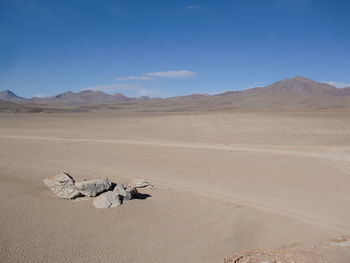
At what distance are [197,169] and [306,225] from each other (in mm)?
5083

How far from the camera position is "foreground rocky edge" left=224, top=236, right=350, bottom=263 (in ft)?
14.6

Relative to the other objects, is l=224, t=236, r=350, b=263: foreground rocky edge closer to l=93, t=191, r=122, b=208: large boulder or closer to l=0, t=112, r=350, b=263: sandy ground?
l=0, t=112, r=350, b=263: sandy ground

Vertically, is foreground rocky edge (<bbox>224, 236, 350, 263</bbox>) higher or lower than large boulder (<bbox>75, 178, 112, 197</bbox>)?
lower

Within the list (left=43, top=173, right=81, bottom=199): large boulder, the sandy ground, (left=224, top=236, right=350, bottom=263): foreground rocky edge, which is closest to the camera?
(left=224, top=236, right=350, bottom=263): foreground rocky edge

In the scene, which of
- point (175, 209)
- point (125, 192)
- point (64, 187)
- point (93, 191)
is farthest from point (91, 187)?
point (175, 209)

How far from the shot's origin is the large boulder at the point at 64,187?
6779 millimetres

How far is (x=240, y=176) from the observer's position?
10.0 metres

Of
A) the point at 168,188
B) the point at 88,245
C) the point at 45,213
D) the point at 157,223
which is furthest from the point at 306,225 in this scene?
the point at 45,213

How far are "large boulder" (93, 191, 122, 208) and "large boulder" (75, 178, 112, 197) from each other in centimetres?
35

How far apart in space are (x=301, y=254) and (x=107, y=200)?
3694mm

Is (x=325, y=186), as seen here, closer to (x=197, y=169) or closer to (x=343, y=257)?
(x=197, y=169)

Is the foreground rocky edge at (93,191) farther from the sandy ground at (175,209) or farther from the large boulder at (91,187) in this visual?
the sandy ground at (175,209)

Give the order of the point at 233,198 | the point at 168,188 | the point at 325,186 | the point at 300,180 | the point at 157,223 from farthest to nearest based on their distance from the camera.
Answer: the point at 300,180
the point at 325,186
the point at 168,188
the point at 233,198
the point at 157,223

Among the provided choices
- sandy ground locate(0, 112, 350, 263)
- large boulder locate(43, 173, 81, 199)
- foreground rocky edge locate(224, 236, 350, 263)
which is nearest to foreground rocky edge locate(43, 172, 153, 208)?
large boulder locate(43, 173, 81, 199)
